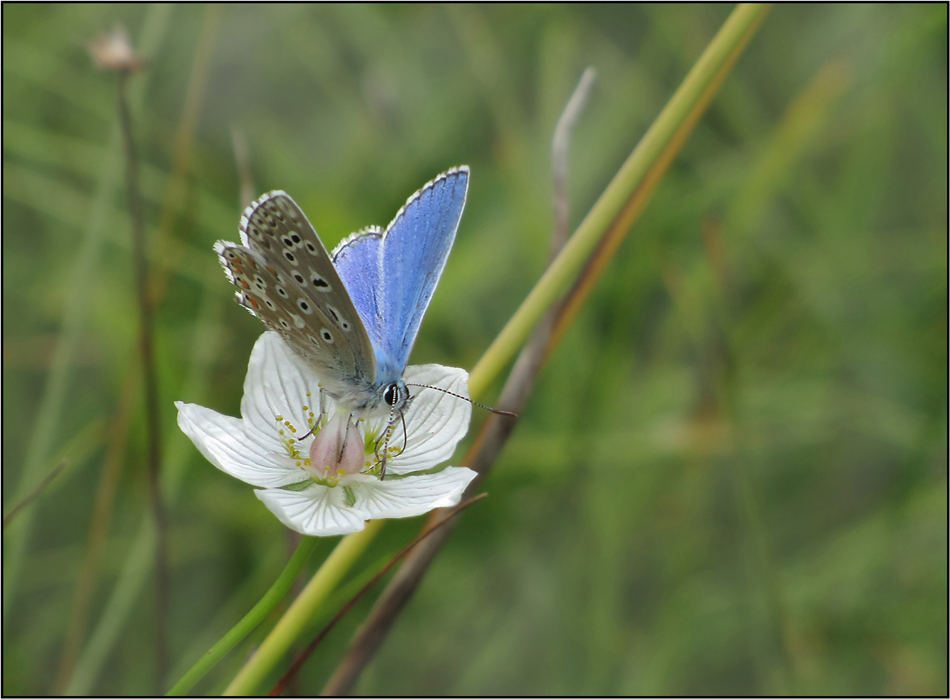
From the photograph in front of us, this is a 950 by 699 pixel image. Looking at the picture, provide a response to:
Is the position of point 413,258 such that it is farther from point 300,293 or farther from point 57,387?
point 57,387

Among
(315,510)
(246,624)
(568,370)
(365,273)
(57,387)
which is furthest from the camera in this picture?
(568,370)

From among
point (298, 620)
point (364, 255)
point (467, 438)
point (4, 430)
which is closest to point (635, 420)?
point (467, 438)

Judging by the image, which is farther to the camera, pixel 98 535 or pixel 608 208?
pixel 98 535

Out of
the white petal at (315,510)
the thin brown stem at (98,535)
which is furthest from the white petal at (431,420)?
the thin brown stem at (98,535)

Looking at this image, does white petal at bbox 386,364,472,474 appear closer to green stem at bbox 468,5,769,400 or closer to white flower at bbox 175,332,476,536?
white flower at bbox 175,332,476,536

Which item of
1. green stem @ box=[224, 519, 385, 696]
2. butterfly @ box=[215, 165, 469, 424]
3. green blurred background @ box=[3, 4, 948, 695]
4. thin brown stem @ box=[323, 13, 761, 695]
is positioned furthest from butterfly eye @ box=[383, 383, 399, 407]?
green blurred background @ box=[3, 4, 948, 695]

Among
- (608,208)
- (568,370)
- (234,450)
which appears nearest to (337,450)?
(234,450)

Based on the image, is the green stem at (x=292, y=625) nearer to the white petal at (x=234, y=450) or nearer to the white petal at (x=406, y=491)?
the white petal at (x=406, y=491)
